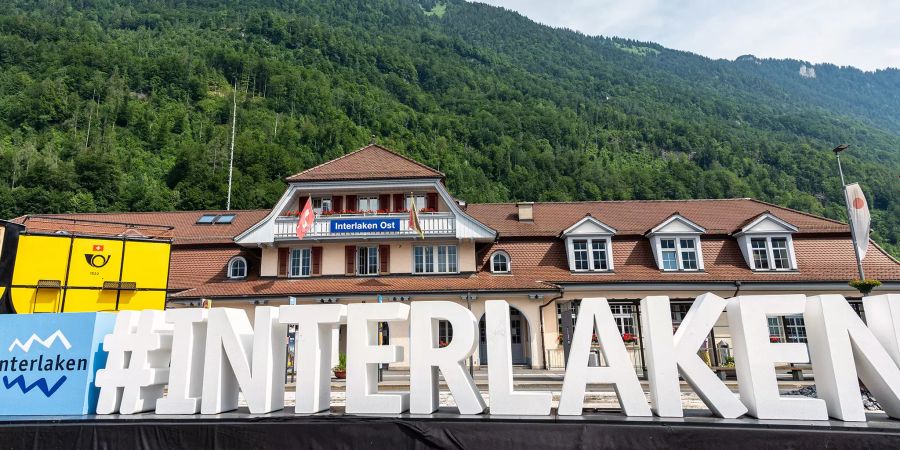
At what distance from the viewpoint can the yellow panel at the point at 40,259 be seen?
10555 millimetres

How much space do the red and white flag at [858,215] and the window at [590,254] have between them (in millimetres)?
9593

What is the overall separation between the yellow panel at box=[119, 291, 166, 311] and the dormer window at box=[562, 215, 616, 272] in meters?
17.4

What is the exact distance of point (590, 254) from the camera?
23609 mm

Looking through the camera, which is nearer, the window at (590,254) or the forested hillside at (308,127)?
the window at (590,254)

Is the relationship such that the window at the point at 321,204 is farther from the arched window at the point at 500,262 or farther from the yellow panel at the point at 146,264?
the yellow panel at the point at 146,264

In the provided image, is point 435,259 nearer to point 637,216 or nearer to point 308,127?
point 637,216

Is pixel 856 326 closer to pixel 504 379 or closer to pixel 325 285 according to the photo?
pixel 504 379

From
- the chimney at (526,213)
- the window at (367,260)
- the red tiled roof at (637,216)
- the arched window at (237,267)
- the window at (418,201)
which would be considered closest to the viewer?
the window at (367,260)

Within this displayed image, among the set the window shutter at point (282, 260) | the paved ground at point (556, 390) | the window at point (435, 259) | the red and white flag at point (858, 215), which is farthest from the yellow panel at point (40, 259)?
the red and white flag at point (858, 215)

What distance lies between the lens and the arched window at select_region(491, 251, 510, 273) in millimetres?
23906

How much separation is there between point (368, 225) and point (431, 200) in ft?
11.7

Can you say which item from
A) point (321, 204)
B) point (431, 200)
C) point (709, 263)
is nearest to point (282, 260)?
point (321, 204)

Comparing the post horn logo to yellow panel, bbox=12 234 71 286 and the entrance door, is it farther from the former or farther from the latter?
the entrance door

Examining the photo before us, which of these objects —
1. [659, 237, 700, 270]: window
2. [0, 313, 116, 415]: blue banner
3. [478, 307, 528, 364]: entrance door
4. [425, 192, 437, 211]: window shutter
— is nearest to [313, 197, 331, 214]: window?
[425, 192, 437, 211]: window shutter
